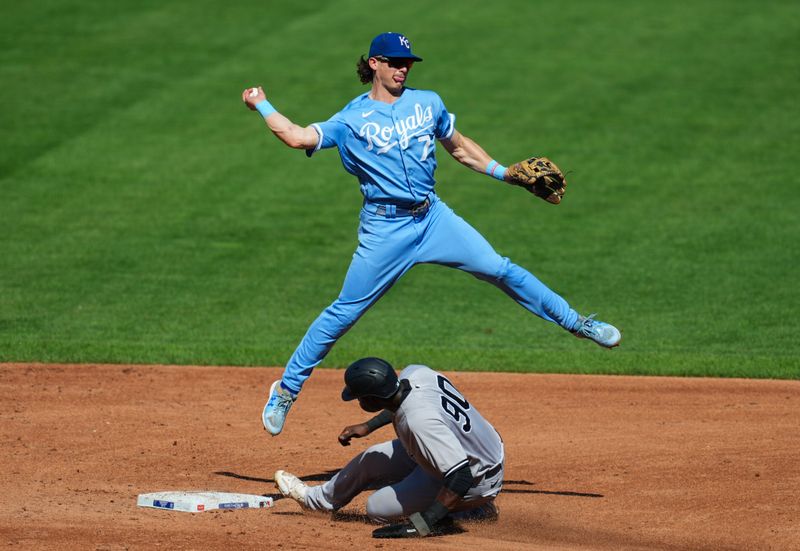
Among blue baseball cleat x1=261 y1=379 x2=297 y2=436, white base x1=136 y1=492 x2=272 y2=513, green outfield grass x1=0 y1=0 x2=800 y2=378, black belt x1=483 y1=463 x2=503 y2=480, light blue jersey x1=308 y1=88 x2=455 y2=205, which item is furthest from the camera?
green outfield grass x1=0 y1=0 x2=800 y2=378

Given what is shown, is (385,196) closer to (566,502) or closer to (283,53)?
(566,502)

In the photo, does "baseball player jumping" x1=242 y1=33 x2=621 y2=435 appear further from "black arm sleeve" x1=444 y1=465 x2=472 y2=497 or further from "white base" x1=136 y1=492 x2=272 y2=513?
"black arm sleeve" x1=444 y1=465 x2=472 y2=497

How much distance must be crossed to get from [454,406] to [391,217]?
1366mm

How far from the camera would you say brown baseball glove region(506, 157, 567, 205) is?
7.92 m

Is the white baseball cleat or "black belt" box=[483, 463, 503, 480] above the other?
"black belt" box=[483, 463, 503, 480]

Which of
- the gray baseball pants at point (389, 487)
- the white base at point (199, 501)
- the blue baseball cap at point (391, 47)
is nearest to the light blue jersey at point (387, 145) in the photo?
the blue baseball cap at point (391, 47)

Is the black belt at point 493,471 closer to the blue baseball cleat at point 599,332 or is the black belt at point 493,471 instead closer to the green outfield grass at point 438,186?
the blue baseball cleat at point 599,332

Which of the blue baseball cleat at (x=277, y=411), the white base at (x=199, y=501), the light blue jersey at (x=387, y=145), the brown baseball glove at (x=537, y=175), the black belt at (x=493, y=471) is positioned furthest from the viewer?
the brown baseball glove at (x=537, y=175)

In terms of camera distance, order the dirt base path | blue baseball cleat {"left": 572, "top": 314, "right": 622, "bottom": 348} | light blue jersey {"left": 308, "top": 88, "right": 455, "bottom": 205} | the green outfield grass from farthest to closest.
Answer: the green outfield grass
blue baseball cleat {"left": 572, "top": 314, "right": 622, "bottom": 348}
light blue jersey {"left": 308, "top": 88, "right": 455, "bottom": 205}
the dirt base path

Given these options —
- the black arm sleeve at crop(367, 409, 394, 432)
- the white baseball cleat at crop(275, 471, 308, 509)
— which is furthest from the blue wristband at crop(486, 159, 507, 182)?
the white baseball cleat at crop(275, 471, 308, 509)

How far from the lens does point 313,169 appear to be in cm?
1786

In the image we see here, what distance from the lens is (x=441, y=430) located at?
6.80 meters

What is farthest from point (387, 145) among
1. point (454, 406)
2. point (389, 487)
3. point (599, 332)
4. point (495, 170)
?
point (389, 487)

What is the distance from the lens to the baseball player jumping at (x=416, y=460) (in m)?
6.77
